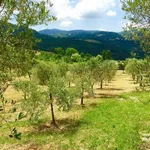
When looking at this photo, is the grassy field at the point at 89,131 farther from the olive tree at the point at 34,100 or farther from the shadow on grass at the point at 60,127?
the olive tree at the point at 34,100

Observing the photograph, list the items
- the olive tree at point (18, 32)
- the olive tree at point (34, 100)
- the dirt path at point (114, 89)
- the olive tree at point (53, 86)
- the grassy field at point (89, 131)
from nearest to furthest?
the olive tree at point (18, 32), the grassy field at point (89, 131), the olive tree at point (34, 100), the olive tree at point (53, 86), the dirt path at point (114, 89)

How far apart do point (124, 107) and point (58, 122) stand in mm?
17971

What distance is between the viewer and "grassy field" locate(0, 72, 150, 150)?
32.3 m

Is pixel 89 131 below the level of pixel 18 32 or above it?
below

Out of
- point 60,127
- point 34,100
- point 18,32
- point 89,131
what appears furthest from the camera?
point 60,127

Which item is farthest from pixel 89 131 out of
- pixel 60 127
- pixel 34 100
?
pixel 34 100

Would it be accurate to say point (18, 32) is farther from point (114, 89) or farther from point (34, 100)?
point (114, 89)

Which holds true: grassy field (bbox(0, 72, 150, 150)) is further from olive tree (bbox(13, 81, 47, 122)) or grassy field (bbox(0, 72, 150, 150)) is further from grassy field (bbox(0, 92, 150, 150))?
olive tree (bbox(13, 81, 47, 122))

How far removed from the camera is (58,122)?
4372 centimetres

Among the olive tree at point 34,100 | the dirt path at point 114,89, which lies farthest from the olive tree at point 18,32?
the dirt path at point 114,89

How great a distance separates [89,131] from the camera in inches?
1491

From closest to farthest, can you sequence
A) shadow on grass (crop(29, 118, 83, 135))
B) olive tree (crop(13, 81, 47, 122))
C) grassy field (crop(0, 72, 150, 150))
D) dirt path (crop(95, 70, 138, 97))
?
grassy field (crop(0, 72, 150, 150)) < shadow on grass (crop(29, 118, 83, 135)) < olive tree (crop(13, 81, 47, 122)) < dirt path (crop(95, 70, 138, 97))

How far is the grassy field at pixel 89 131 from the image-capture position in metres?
32.3

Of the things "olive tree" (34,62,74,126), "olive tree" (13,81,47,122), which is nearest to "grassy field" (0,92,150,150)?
"olive tree" (13,81,47,122)
